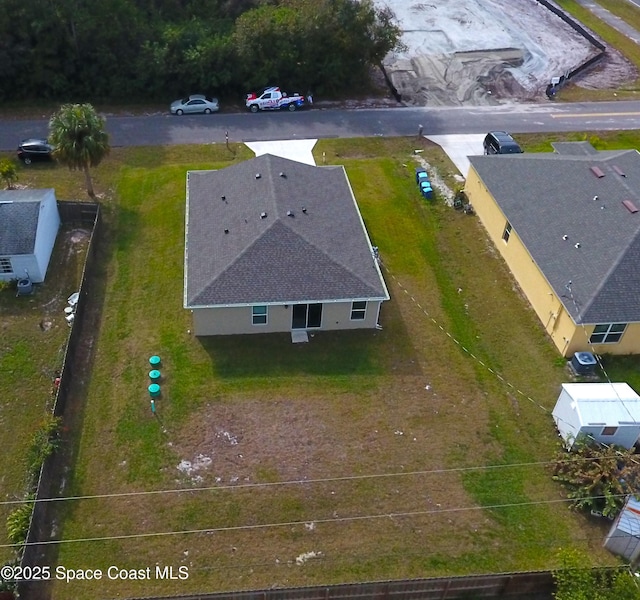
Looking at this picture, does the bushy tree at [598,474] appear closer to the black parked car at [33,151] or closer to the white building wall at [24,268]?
the white building wall at [24,268]

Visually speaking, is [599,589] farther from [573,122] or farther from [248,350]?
[573,122]

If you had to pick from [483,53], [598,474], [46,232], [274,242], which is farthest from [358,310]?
[483,53]

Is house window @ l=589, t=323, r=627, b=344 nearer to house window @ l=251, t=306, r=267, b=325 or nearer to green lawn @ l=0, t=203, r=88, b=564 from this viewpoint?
house window @ l=251, t=306, r=267, b=325

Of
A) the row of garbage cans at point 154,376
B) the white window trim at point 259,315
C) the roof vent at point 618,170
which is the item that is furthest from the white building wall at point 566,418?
the row of garbage cans at point 154,376

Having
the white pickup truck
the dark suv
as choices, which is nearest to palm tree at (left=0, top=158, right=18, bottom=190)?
the white pickup truck

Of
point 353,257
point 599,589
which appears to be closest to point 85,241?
point 353,257

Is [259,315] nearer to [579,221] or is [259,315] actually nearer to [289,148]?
[579,221]
